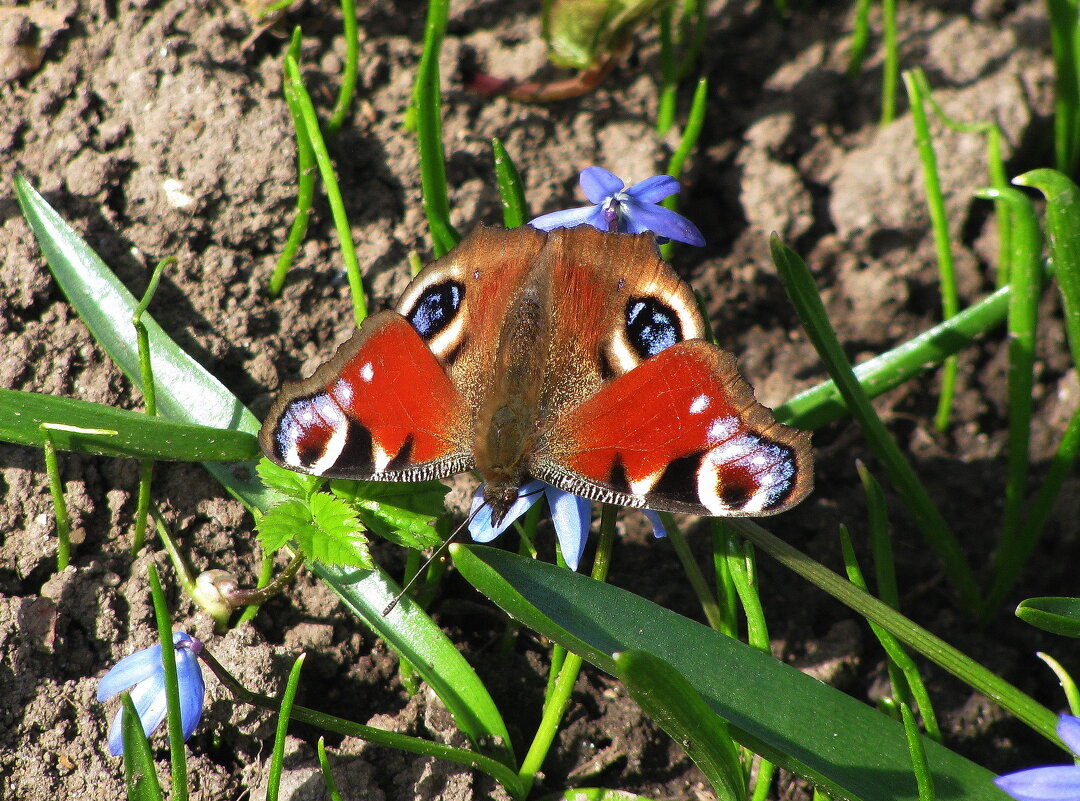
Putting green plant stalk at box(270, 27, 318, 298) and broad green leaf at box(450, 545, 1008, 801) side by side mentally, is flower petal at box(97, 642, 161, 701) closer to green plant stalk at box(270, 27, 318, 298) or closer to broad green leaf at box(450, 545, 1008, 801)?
broad green leaf at box(450, 545, 1008, 801)

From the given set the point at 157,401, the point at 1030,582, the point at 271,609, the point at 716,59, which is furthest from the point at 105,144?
the point at 1030,582

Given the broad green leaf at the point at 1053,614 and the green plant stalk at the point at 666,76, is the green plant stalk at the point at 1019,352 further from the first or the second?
the green plant stalk at the point at 666,76

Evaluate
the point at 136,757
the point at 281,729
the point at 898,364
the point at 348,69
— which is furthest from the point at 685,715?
the point at 348,69

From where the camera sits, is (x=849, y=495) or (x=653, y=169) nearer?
(x=849, y=495)

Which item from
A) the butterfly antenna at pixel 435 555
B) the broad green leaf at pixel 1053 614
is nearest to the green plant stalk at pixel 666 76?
the butterfly antenna at pixel 435 555

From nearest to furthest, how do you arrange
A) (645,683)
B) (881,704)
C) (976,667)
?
(645,683), (976,667), (881,704)

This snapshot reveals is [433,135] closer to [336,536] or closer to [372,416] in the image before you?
[372,416]

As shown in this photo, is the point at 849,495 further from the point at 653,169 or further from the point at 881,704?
the point at 653,169
